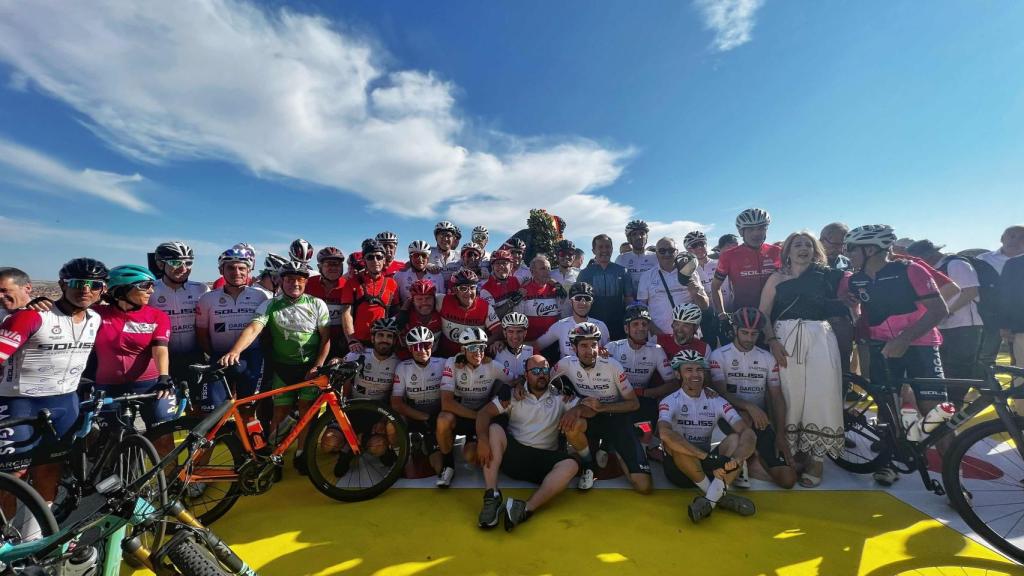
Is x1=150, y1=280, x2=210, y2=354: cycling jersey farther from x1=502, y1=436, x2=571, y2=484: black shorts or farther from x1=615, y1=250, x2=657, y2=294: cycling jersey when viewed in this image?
x1=615, y1=250, x2=657, y2=294: cycling jersey

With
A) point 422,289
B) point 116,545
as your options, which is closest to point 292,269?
point 422,289

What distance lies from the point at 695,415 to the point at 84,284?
5.98 metres

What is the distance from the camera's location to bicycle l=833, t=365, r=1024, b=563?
320 centimetres

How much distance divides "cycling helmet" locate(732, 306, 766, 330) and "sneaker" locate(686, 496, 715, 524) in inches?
79.6

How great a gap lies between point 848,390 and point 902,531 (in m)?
1.91

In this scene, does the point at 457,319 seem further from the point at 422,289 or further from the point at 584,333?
the point at 584,333

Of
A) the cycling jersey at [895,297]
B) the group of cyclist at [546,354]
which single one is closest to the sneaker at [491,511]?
the group of cyclist at [546,354]

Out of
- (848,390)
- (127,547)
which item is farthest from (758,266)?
(127,547)

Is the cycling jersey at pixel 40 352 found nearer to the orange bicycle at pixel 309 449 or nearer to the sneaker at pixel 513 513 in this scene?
the orange bicycle at pixel 309 449

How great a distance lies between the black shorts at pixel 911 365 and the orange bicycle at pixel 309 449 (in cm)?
528

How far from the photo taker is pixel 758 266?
544 centimetres

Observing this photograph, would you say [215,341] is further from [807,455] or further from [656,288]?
[807,455]

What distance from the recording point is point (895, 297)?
4.23 meters

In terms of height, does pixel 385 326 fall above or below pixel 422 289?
below
